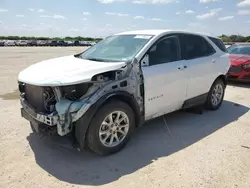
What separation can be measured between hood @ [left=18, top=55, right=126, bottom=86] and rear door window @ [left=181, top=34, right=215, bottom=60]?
162cm

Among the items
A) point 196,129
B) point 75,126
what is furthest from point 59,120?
point 196,129

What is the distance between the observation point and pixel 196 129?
4.62 meters

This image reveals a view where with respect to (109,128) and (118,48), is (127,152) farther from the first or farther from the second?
(118,48)

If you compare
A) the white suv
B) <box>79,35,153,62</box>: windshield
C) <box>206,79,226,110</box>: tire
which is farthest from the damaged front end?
<box>206,79,226,110</box>: tire

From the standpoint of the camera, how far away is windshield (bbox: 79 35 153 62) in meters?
3.98

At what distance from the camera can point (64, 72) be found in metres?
3.36

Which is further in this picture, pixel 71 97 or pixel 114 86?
pixel 114 86

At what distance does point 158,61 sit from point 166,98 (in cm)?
66

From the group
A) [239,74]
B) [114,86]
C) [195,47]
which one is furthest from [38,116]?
[239,74]

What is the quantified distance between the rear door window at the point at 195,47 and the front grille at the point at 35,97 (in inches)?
104

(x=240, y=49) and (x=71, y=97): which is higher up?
(x=240, y=49)

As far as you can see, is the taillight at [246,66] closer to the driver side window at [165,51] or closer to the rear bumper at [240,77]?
the rear bumper at [240,77]

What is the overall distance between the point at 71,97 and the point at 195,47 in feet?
9.51

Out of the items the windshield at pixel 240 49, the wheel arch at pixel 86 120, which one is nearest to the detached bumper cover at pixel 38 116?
the wheel arch at pixel 86 120
